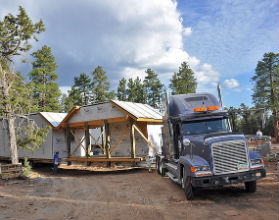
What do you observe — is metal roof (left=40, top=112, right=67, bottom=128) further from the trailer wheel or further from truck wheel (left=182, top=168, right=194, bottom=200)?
truck wheel (left=182, top=168, right=194, bottom=200)

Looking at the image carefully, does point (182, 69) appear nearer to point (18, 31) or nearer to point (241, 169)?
point (18, 31)

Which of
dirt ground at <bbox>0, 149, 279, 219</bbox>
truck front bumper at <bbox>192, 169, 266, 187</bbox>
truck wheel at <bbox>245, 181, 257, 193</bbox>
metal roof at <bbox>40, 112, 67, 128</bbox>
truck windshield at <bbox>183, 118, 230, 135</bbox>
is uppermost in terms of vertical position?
metal roof at <bbox>40, 112, 67, 128</bbox>

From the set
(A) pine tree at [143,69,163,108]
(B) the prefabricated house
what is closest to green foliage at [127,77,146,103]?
(A) pine tree at [143,69,163,108]

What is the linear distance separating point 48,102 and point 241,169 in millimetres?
35942

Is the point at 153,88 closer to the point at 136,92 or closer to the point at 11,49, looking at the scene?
the point at 136,92

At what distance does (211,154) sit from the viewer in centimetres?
752

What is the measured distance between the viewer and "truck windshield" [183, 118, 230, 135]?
29.8 ft

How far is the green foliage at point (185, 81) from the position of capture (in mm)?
39969

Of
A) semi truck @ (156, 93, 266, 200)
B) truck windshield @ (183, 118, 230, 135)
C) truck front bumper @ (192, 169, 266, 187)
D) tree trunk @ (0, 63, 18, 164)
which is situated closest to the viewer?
truck front bumper @ (192, 169, 266, 187)

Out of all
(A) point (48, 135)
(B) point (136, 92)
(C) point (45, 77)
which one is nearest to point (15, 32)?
(A) point (48, 135)

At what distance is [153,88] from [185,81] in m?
12.1

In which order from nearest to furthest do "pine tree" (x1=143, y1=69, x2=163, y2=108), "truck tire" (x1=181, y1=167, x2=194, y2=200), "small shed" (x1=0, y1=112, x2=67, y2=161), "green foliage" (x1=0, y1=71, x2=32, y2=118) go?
"truck tire" (x1=181, y1=167, x2=194, y2=200)
"green foliage" (x1=0, y1=71, x2=32, y2=118)
"small shed" (x1=0, y1=112, x2=67, y2=161)
"pine tree" (x1=143, y1=69, x2=163, y2=108)

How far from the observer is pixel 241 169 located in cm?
744

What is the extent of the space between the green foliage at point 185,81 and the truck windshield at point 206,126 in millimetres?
30832
